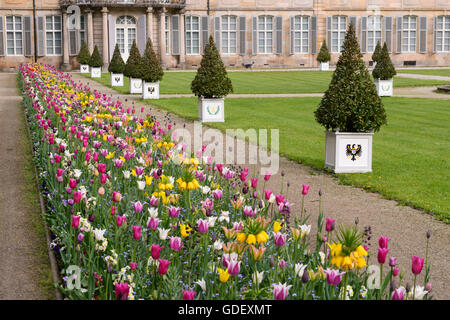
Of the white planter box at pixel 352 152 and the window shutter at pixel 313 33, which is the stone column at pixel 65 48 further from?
the white planter box at pixel 352 152

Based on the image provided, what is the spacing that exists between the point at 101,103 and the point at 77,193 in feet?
23.7

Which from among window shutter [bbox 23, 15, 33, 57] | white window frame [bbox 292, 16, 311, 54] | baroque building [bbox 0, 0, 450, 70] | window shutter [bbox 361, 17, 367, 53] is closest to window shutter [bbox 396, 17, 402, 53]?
baroque building [bbox 0, 0, 450, 70]

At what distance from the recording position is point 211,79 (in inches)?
600

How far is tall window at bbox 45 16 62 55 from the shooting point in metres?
37.8

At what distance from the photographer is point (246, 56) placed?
41125 millimetres

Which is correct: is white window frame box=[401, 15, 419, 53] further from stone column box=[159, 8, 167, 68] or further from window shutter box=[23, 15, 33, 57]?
window shutter box=[23, 15, 33, 57]

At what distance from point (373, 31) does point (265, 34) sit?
6.34 meters

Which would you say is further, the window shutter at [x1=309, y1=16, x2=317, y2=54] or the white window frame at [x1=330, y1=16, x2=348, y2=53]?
the white window frame at [x1=330, y1=16, x2=348, y2=53]

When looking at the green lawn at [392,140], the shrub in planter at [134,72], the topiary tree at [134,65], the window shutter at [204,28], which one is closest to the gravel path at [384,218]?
the green lawn at [392,140]

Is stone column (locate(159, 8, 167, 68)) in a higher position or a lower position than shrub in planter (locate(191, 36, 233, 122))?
higher

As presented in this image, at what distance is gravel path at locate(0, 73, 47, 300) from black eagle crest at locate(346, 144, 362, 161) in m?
4.09

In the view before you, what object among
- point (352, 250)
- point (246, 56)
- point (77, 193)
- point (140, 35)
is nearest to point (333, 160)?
point (77, 193)

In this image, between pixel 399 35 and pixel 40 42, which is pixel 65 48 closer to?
pixel 40 42

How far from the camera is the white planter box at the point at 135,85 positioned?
2234cm
